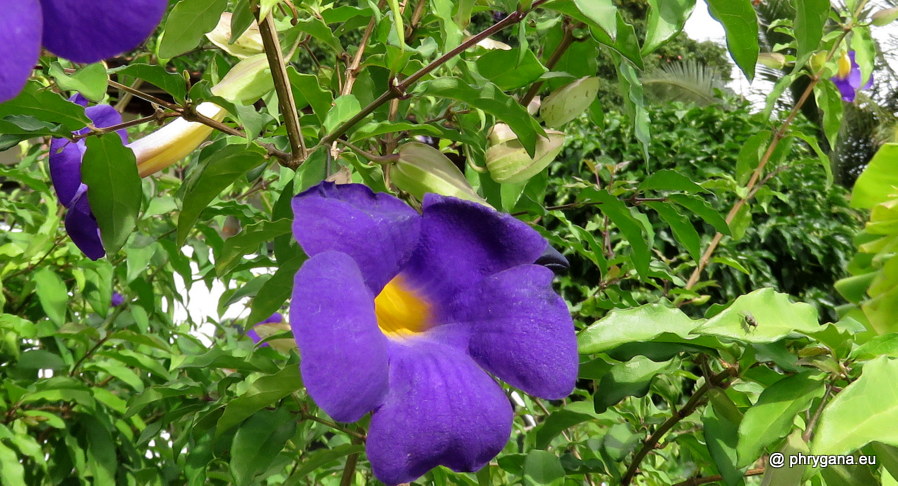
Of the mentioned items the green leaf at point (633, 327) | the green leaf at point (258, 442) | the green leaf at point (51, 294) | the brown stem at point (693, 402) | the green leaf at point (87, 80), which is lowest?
the green leaf at point (51, 294)

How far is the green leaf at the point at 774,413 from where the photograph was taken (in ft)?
1.94

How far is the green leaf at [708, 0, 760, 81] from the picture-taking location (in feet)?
1.86

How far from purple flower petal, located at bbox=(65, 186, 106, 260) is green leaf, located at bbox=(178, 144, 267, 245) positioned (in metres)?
0.08

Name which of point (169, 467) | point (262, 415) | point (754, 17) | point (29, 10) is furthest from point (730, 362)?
point (169, 467)

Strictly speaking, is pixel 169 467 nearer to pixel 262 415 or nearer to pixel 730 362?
pixel 262 415

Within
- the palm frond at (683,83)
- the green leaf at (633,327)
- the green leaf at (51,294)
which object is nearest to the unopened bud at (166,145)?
the green leaf at (633,327)

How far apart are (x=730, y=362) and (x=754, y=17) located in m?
0.31

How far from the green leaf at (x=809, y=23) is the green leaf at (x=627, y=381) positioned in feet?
1.02

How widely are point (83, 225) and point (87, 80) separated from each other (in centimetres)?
14

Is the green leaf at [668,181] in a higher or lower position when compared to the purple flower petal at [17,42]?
lower

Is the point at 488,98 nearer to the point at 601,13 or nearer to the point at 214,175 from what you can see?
the point at 601,13

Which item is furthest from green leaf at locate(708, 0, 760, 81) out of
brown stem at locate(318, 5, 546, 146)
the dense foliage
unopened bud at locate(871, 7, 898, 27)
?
unopened bud at locate(871, 7, 898, 27)

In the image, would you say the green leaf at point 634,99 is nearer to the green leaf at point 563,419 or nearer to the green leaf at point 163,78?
the green leaf at point 563,419

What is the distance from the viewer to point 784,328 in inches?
24.0
